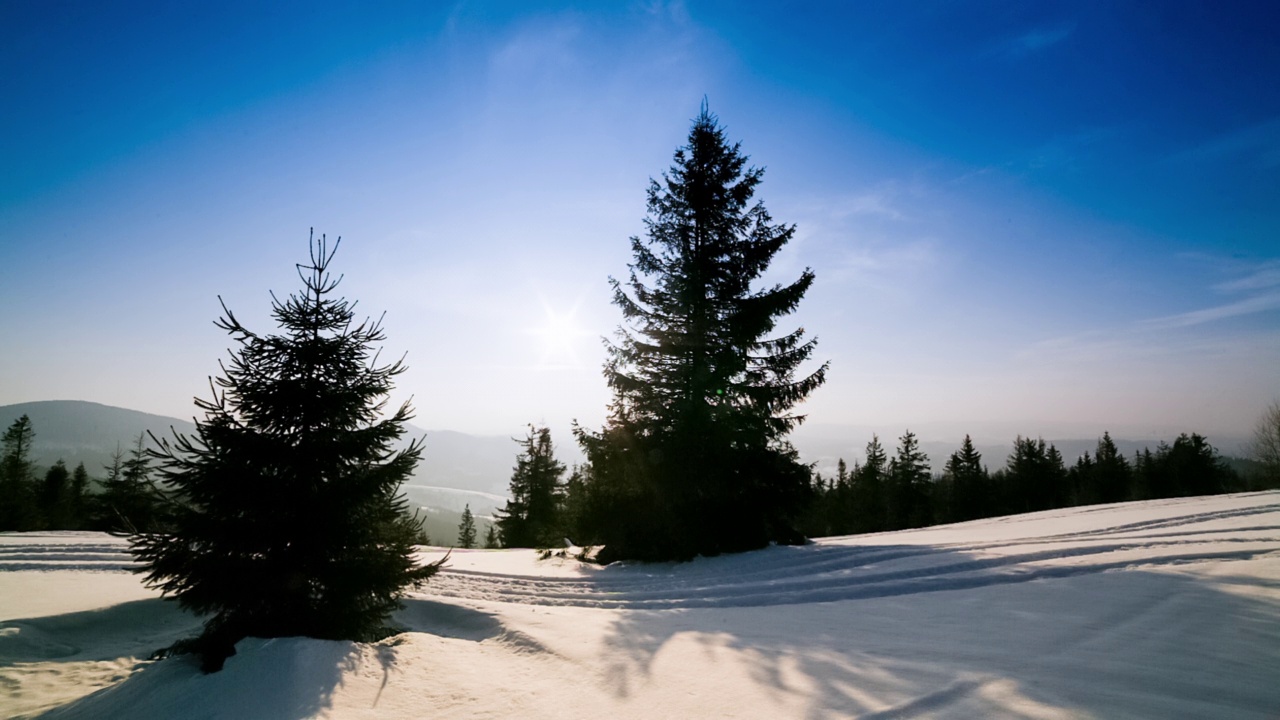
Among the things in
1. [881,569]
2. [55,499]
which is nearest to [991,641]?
[881,569]

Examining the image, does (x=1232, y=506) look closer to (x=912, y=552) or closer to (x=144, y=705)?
(x=912, y=552)

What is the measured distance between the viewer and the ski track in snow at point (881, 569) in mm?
7438

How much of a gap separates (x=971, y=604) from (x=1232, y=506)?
11484 mm

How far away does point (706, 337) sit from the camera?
14117 mm

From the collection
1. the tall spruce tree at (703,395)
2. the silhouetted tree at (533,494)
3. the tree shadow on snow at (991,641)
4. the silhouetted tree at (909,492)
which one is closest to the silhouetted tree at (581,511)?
the tall spruce tree at (703,395)

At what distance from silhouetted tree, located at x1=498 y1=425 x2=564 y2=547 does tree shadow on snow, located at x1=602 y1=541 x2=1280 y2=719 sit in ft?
83.3

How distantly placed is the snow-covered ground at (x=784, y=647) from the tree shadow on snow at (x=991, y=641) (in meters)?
0.03

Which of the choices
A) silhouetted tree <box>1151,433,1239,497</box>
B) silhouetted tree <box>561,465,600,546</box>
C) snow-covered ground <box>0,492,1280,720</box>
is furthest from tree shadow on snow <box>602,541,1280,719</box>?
silhouetted tree <box>1151,433,1239,497</box>

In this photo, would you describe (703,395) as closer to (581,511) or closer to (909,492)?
(581,511)

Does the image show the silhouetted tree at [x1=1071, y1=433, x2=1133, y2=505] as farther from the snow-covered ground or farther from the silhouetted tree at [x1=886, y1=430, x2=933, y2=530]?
the snow-covered ground

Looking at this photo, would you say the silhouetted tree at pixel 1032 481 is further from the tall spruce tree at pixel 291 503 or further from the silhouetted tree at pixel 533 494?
the tall spruce tree at pixel 291 503

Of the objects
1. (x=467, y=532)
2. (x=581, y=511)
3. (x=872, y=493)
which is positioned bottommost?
(x=467, y=532)

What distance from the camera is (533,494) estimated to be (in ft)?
107

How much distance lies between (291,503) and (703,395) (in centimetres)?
946
